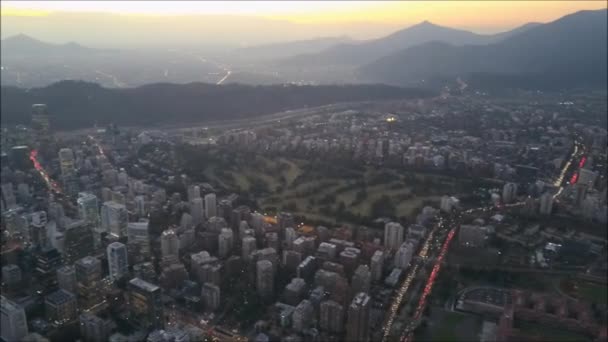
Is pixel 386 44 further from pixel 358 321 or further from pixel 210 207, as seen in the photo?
pixel 358 321

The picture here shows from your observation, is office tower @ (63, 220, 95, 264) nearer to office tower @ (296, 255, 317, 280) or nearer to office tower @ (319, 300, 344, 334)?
office tower @ (296, 255, 317, 280)

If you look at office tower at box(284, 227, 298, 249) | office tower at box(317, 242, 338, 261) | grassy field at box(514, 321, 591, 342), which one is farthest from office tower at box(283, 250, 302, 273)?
grassy field at box(514, 321, 591, 342)

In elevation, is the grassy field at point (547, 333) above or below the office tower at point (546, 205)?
below

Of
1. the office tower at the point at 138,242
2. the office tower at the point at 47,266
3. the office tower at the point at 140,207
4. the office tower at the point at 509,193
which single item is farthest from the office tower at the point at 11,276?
the office tower at the point at 509,193

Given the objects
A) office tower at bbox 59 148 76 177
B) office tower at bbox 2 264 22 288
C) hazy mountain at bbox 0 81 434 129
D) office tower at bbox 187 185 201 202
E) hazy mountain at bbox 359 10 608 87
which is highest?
hazy mountain at bbox 359 10 608 87

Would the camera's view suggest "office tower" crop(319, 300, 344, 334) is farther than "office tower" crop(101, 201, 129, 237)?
No

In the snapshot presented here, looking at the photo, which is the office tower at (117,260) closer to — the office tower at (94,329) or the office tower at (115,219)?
the office tower at (94,329)
